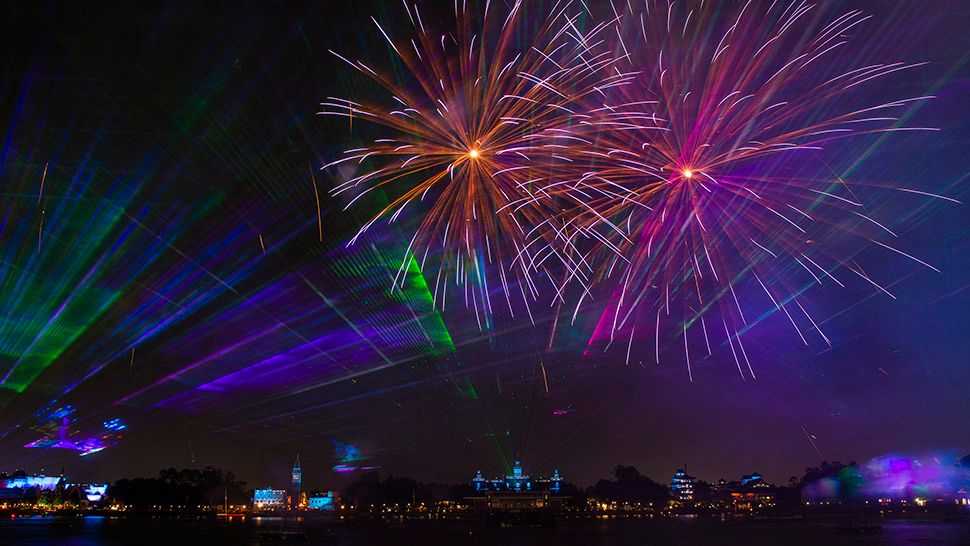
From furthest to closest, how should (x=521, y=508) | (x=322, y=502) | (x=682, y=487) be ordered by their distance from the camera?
(x=682, y=487), (x=322, y=502), (x=521, y=508)

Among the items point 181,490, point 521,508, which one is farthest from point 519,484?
point 181,490

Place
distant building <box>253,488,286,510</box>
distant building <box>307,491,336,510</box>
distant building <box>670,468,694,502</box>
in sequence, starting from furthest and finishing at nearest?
distant building <box>670,468,694,502</box>, distant building <box>307,491,336,510</box>, distant building <box>253,488,286,510</box>

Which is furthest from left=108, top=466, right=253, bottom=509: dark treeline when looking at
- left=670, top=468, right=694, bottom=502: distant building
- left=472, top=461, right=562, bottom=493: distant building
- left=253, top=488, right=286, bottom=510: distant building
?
left=670, top=468, right=694, bottom=502: distant building

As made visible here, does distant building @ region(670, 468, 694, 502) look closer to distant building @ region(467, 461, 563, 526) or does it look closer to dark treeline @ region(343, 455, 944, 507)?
dark treeline @ region(343, 455, 944, 507)

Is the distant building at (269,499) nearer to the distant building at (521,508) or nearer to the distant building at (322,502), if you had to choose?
the distant building at (322,502)

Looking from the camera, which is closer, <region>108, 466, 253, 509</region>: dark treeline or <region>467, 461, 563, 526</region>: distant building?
<region>467, 461, 563, 526</region>: distant building

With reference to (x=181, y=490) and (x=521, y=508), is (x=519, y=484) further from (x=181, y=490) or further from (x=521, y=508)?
(x=181, y=490)
